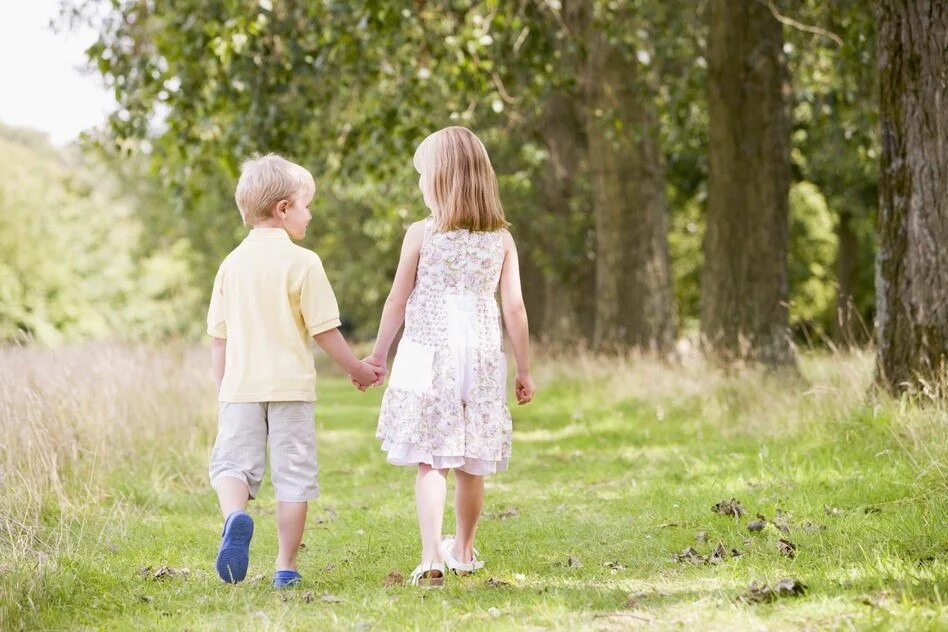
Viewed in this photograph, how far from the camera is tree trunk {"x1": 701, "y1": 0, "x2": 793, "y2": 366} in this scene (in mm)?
11680

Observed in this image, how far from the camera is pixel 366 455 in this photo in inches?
414

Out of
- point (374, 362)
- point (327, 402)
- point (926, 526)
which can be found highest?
point (374, 362)

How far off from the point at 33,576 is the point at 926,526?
12.7ft

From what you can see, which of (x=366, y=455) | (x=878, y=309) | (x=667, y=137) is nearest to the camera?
(x=878, y=309)

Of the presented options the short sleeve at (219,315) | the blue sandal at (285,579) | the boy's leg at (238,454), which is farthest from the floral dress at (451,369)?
the short sleeve at (219,315)

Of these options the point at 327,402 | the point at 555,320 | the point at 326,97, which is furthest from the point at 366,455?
the point at 555,320

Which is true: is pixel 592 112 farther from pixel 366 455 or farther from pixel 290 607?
pixel 290 607

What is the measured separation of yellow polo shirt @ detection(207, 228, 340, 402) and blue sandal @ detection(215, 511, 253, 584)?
21.5 inches

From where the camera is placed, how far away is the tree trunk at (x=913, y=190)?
736cm

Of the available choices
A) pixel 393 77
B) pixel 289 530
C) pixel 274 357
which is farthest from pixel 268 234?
pixel 393 77

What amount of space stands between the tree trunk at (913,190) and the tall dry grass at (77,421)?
516 cm

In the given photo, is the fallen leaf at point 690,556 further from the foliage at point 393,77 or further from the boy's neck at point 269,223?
the foliage at point 393,77

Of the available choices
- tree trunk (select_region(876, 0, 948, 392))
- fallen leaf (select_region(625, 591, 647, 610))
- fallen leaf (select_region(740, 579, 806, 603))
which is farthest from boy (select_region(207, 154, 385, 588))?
tree trunk (select_region(876, 0, 948, 392))

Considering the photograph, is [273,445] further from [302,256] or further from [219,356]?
[302,256]
